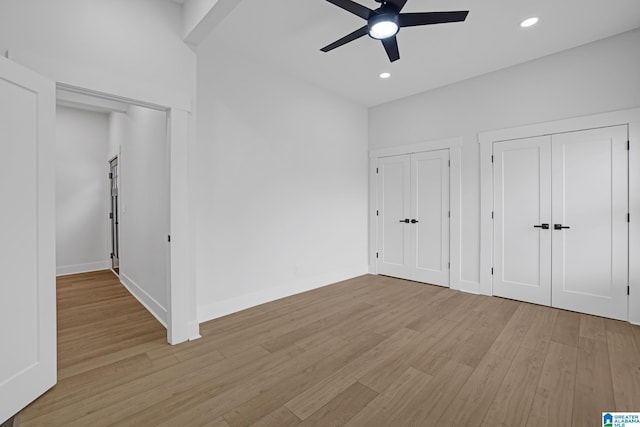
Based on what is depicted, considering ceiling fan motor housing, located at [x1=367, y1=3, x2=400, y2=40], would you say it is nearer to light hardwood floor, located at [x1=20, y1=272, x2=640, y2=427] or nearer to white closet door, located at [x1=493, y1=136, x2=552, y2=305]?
white closet door, located at [x1=493, y1=136, x2=552, y2=305]

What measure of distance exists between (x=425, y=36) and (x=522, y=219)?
8.23ft

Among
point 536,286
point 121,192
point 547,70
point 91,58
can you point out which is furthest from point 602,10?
point 121,192

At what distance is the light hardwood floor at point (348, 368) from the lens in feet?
5.59

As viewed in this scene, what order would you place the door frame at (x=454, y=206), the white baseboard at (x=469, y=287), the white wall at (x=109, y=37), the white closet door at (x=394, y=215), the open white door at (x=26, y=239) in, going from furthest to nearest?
the white closet door at (x=394, y=215) < the door frame at (x=454, y=206) < the white baseboard at (x=469, y=287) < the white wall at (x=109, y=37) < the open white door at (x=26, y=239)

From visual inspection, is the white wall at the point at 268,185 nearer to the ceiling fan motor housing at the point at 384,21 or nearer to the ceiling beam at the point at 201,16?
the ceiling beam at the point at 201,16

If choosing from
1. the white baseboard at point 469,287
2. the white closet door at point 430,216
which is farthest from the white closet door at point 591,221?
the white closet door at point 430,216

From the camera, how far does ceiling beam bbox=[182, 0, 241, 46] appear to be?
2195mm

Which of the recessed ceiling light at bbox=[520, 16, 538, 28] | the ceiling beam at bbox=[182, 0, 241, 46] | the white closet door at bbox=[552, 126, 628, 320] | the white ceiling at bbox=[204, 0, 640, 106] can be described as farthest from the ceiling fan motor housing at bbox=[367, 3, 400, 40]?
the white closet door at bbox=[552, 126, 628, 320]

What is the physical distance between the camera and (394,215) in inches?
193

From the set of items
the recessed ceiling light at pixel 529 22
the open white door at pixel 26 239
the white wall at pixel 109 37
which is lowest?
the open white door at pixel 26 239

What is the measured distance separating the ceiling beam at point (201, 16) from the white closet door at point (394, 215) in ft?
10.9

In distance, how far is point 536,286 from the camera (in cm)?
359

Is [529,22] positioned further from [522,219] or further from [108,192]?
[108,192]

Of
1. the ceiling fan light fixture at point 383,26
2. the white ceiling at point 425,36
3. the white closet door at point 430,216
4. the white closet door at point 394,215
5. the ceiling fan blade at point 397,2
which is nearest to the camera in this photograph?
the ceiling fan blade at point 397,2
